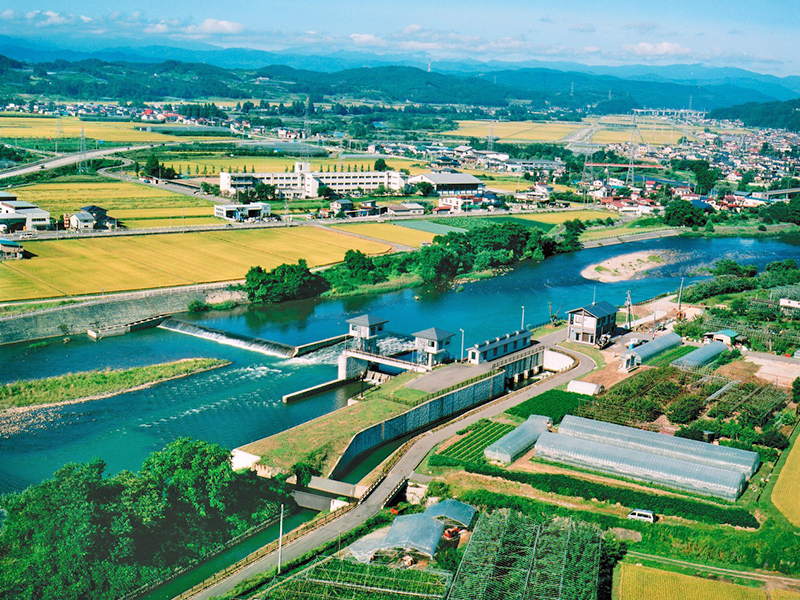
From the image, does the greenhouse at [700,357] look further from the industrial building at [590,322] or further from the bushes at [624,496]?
the bushes at [624,496]

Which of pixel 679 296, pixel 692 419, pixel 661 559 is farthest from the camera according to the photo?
pixel 679 296

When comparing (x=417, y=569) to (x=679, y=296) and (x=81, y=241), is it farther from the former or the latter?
(x=81, y=241)

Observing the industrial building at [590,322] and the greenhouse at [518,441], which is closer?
the greenhouse at [518,441]

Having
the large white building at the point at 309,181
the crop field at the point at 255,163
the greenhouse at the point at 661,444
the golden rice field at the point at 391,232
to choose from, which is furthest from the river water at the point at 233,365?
the crop field at the point at 255,163

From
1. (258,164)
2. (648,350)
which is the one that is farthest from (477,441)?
(258,164)

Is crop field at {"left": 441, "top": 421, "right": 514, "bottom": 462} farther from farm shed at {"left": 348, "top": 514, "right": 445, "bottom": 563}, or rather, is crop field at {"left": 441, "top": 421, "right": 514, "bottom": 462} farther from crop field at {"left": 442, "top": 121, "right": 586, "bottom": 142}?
crop field at {"left": 442, "top": 121, "right": 586, "bottom": 142}

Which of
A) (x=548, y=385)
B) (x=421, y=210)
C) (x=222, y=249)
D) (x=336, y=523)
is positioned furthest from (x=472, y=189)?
(x=336, y=523)
